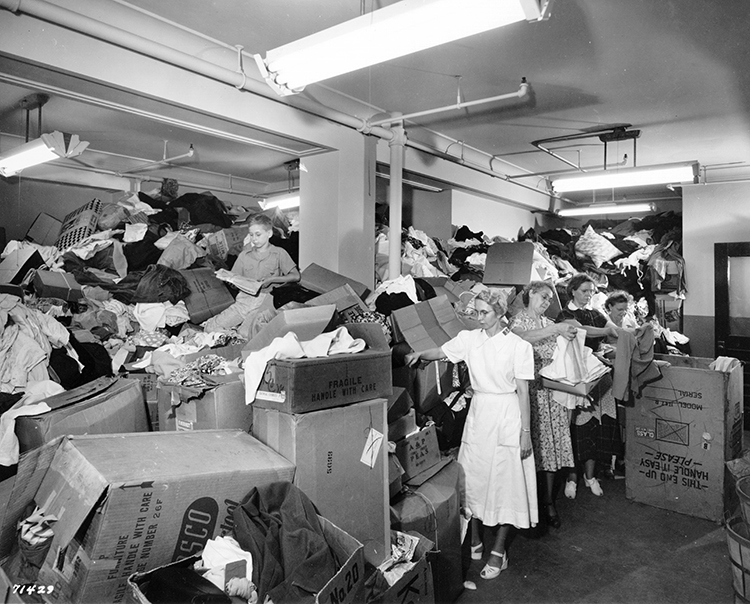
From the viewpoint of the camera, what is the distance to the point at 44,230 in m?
4.44

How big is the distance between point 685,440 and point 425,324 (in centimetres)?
184

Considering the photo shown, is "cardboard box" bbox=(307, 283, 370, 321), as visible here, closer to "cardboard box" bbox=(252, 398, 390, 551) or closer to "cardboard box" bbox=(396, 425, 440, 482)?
"cardboard box" bbox=(396, 425, 440, 482)

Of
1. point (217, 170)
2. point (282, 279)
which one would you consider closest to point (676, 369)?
point (282, 279)

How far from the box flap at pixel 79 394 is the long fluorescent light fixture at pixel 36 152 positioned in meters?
1.86

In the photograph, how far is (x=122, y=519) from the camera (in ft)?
4.70

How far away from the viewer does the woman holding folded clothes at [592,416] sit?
147 inches

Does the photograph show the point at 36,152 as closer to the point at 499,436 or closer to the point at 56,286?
the point at 56,286

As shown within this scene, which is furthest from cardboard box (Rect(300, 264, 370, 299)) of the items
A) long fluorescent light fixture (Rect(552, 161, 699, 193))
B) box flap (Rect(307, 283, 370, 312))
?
long fluorescent light fixture (Rect(552, 161, 699, 193))

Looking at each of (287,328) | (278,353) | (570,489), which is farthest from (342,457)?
(570,489)

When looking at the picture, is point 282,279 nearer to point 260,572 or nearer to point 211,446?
point 211,446

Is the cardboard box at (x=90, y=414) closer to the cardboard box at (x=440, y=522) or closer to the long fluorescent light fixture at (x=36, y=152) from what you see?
the cardboard box at (x=440, y=522)

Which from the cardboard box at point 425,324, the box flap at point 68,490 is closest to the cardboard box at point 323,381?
the box flap at point 68,490

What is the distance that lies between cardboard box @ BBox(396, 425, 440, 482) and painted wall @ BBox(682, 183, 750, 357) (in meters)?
5.09

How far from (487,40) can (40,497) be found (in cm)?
317
